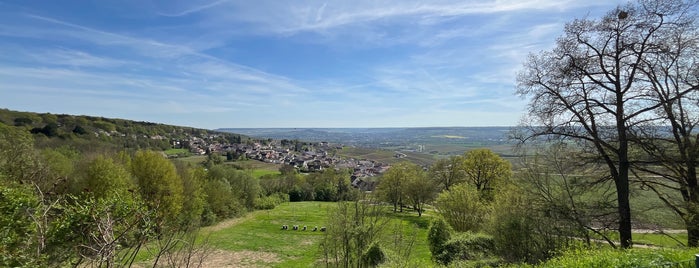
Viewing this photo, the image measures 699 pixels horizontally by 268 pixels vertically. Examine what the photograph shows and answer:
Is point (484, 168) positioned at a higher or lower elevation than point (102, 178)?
lower

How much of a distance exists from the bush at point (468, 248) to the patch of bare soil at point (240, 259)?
1461cm

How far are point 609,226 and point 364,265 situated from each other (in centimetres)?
806

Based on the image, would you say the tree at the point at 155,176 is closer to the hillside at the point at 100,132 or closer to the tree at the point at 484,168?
the hillside at the point at 100,132

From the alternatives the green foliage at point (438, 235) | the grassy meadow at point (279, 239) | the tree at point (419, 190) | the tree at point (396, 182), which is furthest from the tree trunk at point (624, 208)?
the tree at point (396, 182)

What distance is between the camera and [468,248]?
45.8ft

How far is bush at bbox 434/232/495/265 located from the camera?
13.7 meters

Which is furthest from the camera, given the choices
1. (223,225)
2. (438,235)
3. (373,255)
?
(223,225)

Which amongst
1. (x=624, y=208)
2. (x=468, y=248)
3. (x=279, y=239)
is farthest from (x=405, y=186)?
(x=624, y=208)

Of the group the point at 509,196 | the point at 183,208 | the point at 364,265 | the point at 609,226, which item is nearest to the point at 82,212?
the point at 364,265

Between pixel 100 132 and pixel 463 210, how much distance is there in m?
84.6

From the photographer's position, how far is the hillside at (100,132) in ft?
174

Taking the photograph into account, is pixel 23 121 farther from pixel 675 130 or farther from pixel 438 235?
pixel 675 130

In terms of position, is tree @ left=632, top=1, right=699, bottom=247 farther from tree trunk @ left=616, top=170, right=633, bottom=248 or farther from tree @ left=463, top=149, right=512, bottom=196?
tree @ left=463, top=149, right=512, bottom=196

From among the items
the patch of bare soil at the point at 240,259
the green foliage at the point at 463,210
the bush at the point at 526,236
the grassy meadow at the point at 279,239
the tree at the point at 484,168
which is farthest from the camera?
the tree at the point at 484,168
